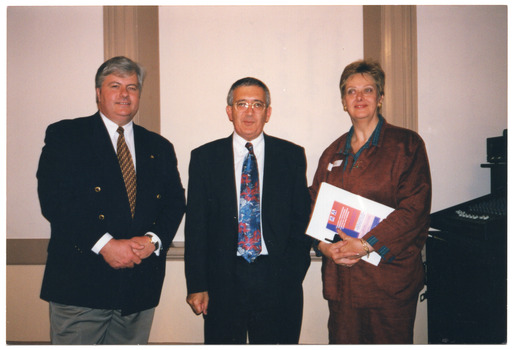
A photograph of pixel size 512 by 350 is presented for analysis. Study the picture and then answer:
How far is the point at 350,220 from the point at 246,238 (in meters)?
0.58

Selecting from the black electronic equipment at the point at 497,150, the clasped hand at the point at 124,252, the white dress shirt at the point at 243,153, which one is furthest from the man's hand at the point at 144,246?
the black electronic equipment at the point at 497,150

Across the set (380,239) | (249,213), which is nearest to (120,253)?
(249,213)

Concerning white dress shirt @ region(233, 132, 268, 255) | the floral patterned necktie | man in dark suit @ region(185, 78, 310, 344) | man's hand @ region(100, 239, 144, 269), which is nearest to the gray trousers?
man's hand @ region(100, 239, 144, 269)

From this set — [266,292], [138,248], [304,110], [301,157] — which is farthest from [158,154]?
[304,110]

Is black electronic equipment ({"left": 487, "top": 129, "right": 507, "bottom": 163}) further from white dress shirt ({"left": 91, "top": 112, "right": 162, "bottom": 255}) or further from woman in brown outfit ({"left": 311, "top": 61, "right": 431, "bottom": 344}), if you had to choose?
white dress shirt ({"left": 91, "top": 112, "right": 162, "bottom": 255})

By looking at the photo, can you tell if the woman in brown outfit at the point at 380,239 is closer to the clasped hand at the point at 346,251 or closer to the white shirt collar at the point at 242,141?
the clasped hand at the point at 346,251

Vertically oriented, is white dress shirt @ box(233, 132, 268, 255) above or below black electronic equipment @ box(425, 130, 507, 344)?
above

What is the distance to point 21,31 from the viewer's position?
7.70 ft

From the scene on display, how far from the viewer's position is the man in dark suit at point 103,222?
1.56 meters

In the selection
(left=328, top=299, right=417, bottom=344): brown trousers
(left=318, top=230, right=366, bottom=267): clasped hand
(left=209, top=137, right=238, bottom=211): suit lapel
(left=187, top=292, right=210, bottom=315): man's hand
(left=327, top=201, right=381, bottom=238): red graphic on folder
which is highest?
(left=209, top=137, right=238, bottom=211): suit lapel

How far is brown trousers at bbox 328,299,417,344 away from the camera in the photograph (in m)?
1.65

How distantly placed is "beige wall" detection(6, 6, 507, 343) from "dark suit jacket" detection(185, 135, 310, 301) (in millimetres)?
736

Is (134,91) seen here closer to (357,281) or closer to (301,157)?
(301,157)

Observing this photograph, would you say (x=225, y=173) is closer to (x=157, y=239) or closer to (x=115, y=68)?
(x=157, y=239)
